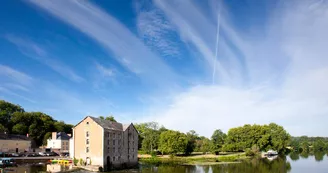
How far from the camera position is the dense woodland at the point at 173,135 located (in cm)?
8656

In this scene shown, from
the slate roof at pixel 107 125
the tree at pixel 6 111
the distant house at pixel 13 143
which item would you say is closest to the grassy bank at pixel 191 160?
the slate roof at pixel 107 125

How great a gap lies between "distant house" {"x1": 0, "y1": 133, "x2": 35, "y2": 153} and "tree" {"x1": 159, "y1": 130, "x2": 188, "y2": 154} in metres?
40.3

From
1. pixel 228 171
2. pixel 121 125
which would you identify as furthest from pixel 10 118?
pixel 228 171

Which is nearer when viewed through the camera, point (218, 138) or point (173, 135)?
point (173, 135)

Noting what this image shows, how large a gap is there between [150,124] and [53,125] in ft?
121

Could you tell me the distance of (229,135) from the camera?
117062 mm

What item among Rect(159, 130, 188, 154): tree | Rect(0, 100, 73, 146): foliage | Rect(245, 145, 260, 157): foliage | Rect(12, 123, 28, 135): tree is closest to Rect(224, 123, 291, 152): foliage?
Rect(245, 145, 260, 157): foliage

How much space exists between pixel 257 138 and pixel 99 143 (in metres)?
78.7

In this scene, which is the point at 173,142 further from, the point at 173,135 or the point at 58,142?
the point at 58,142

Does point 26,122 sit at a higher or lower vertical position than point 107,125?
higher

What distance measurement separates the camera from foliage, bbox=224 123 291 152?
10857 centimetres

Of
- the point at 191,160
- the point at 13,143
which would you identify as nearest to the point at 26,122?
the point at 13,143

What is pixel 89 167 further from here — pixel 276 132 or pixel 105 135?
pixel 276 132

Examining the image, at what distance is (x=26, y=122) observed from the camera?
3836 inches
